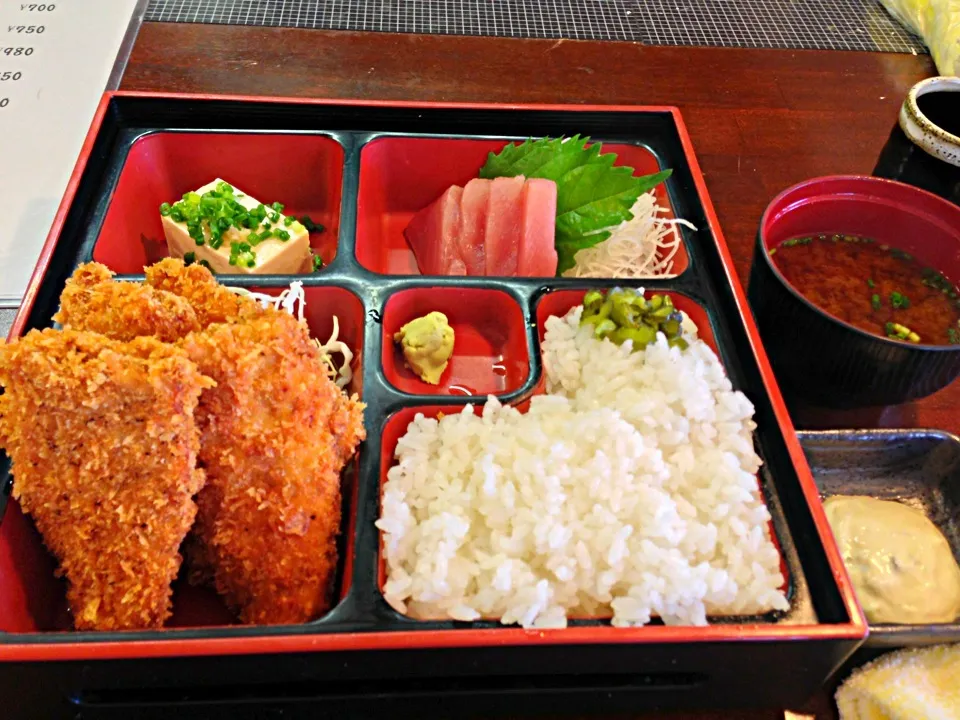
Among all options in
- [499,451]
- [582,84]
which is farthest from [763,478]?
[582,84]

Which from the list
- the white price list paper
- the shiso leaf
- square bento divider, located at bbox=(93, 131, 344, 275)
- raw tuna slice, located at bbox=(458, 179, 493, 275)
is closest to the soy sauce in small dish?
the shiso leaf

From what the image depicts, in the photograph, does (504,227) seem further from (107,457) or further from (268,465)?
(107,457)

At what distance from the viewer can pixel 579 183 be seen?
1978 millimetres

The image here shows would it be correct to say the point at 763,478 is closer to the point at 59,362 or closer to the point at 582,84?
the point at 59,362

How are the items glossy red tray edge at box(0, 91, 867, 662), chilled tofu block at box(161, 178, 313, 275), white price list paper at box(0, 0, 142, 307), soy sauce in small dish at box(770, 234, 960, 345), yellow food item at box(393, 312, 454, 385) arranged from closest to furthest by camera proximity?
glossy red tray edge at box(0, 91, 867, 662), soy sauce in small dish at box(770, 234, 960, 345), yellow food item at box(393, 312, 454, 385), chilled tofu block at box(161, 178, 313, 275), white price list paper at box(0, 0, 142, 307)

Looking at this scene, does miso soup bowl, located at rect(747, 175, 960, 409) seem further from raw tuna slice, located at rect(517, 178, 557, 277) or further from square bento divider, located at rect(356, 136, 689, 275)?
raw tuna slice, located at rect(517, 178, 557, 277)

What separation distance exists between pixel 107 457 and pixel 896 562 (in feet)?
4.82

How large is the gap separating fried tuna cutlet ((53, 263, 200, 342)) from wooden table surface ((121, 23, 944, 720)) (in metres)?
1.47

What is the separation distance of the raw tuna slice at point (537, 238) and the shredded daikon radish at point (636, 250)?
13 centimetres

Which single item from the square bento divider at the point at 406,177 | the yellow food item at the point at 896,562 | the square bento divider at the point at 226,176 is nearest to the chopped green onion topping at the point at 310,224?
the square bento divider at the point at 226,176

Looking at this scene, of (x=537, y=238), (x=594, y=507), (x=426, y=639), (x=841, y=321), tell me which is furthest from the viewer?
(x=537, y=238)

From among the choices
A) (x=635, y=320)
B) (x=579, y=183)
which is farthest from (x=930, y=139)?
(x=635, y=320)

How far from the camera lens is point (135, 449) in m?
1.16

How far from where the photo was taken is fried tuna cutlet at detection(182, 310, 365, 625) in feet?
3.99
